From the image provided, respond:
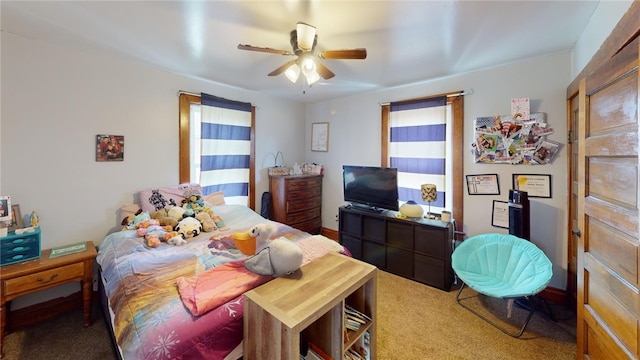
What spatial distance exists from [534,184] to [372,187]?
1643 mm

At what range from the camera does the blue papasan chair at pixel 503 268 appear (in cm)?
197

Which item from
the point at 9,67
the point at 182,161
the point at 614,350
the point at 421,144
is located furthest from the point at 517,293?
the point at 9,67

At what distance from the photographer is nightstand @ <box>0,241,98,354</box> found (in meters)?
1.72

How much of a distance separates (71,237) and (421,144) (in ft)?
12.7

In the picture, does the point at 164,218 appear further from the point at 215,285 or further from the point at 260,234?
the point at 215,285

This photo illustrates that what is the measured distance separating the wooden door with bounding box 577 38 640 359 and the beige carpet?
0.41 m

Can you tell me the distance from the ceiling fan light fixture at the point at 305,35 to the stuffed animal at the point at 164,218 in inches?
77.8

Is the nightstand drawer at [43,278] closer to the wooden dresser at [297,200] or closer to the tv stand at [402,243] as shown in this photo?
the wooden dresser at [297,200]

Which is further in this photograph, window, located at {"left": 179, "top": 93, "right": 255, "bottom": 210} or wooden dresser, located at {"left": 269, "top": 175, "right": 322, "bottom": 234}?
wooden dresser, located at {"left": 269, "top": 175, "right": 322, "bottom": 234}

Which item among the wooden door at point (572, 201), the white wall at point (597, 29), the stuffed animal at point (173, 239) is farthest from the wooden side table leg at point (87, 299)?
the wooden door at point (572, 201)

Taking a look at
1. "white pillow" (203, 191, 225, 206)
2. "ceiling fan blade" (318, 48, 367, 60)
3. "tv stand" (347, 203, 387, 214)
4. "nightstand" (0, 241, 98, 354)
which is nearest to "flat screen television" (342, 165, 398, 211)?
"tv stand" (347, 203, 387, 214)

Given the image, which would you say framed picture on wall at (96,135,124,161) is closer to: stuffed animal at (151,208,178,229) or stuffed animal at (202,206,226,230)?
stuffed animal at (151,208,178,229)

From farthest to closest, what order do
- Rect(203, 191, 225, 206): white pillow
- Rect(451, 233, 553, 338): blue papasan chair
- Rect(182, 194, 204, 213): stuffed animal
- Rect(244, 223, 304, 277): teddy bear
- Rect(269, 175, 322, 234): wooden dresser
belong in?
Rect(269, 175, 322, 234): wooden dresser < Rect(203, 191, 225, 206): white pillow < Rect(182, 194, 204, 213): stuffed animal < Rect(451, 233, 553, 338): blue papasan chair < Rect(244, 223, 304, 277): teddy bear

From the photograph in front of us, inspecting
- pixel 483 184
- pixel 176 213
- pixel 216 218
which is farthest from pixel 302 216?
pixel 483 184
